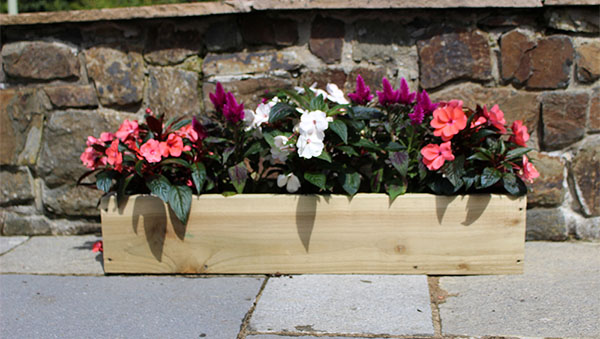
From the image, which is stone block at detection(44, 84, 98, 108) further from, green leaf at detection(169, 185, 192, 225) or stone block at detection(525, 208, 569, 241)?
stone block at detection(525, 208, 569, 241)

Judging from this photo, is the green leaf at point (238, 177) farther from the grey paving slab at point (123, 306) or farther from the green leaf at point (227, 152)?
the grey paving slab at point (123, 306)

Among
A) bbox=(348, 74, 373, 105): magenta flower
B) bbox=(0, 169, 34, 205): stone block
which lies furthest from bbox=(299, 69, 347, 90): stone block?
bbox=(0, 169, 34, 205): stone block

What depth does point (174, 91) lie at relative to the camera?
2430 mm

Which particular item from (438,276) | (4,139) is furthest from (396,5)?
(4,139)

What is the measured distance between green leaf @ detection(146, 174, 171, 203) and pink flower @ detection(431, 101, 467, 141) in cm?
95

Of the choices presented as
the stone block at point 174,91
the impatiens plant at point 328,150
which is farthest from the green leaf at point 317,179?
the stone block at point 174,91

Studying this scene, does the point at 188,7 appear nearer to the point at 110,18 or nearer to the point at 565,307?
the point at 110,18

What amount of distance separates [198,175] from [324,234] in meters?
0.49

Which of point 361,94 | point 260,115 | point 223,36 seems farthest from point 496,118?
point 223,36

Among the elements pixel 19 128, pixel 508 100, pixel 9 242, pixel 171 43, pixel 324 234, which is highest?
pixel 171 43

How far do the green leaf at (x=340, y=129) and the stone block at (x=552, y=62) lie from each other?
91 cm

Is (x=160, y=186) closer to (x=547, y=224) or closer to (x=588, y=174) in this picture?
(x=547, y=224)

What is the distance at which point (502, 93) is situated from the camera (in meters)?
2.30

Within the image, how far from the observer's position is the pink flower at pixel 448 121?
1.91m
